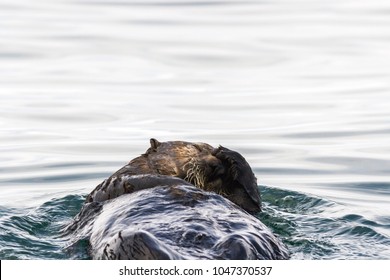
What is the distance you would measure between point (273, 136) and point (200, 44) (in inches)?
191

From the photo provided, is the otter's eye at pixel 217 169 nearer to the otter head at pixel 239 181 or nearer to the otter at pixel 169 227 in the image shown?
the otter head at pixel 239 181

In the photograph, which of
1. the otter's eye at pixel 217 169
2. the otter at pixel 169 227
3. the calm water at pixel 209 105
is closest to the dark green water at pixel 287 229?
the calm water at pixel 209 105

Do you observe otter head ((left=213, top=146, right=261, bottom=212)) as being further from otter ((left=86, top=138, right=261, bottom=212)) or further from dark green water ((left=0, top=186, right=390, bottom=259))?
dark green water ((left=0, top=186, right=390, bottom=259))

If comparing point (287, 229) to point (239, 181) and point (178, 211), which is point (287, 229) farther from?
point (178, 211)

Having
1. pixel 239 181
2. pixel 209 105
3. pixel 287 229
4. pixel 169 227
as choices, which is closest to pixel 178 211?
pixel 169 227

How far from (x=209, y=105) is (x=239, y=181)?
15.9 feet

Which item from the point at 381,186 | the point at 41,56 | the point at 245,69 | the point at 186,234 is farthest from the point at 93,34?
the point at 186,234

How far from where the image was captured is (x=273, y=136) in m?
10.5

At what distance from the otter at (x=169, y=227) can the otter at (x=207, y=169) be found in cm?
40

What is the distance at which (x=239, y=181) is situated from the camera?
7.00 meters

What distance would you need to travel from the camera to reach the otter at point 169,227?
17.7ft

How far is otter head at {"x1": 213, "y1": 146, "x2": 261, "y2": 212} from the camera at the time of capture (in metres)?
7.00

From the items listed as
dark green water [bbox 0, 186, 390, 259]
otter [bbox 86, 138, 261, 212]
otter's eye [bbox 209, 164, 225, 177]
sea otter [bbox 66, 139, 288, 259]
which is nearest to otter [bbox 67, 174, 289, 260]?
sea otter [bbox 66, 139, 288, 259]

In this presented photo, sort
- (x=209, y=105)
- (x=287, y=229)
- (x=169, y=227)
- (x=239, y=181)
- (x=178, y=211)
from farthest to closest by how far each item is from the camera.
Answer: (x=209, y=105) → (x=287, y=229) → (x=239, y=181) → (x=178, y=211) → (x=169, y=227)
